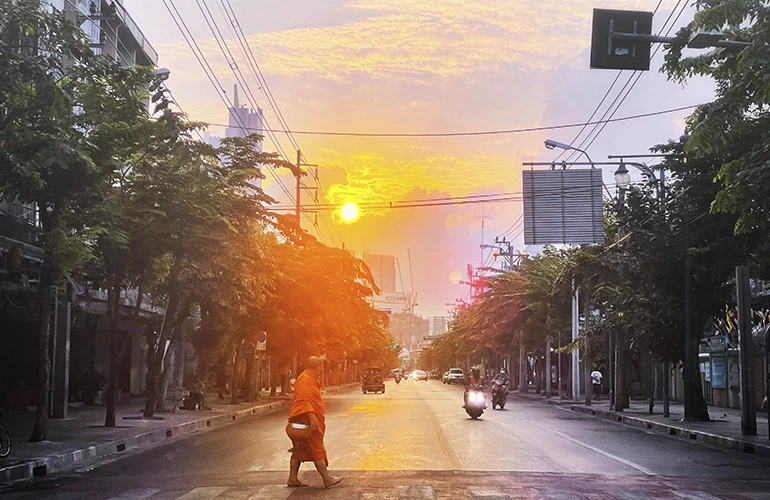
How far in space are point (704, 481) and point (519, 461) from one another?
3.50 m

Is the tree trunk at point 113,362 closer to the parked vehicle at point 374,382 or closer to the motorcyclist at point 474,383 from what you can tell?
the motorcyclist at point 474,383

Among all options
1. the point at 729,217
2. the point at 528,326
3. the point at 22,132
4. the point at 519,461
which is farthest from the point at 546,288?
the point at 22,132

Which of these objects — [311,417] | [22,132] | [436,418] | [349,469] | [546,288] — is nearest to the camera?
[311,417]

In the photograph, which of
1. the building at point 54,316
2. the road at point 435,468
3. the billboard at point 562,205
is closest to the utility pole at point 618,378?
the billboard at point 562,205

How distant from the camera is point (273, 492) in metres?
12.0

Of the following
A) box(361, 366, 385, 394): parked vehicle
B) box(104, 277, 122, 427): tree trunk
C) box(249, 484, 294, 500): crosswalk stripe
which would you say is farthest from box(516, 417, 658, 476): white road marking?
box(361, 366, 385, 394): parked vehicle

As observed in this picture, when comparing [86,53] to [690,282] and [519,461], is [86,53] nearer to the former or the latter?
[519,461]

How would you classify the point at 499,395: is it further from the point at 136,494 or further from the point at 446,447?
the point at 136,494

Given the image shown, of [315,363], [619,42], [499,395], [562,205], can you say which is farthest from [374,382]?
[619,42]

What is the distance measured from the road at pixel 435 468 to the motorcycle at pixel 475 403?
489 centimetres

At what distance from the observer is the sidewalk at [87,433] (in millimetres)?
15664

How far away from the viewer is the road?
12.2 meters

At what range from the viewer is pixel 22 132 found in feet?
53.1

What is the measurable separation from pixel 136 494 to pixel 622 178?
2161 centimetres
